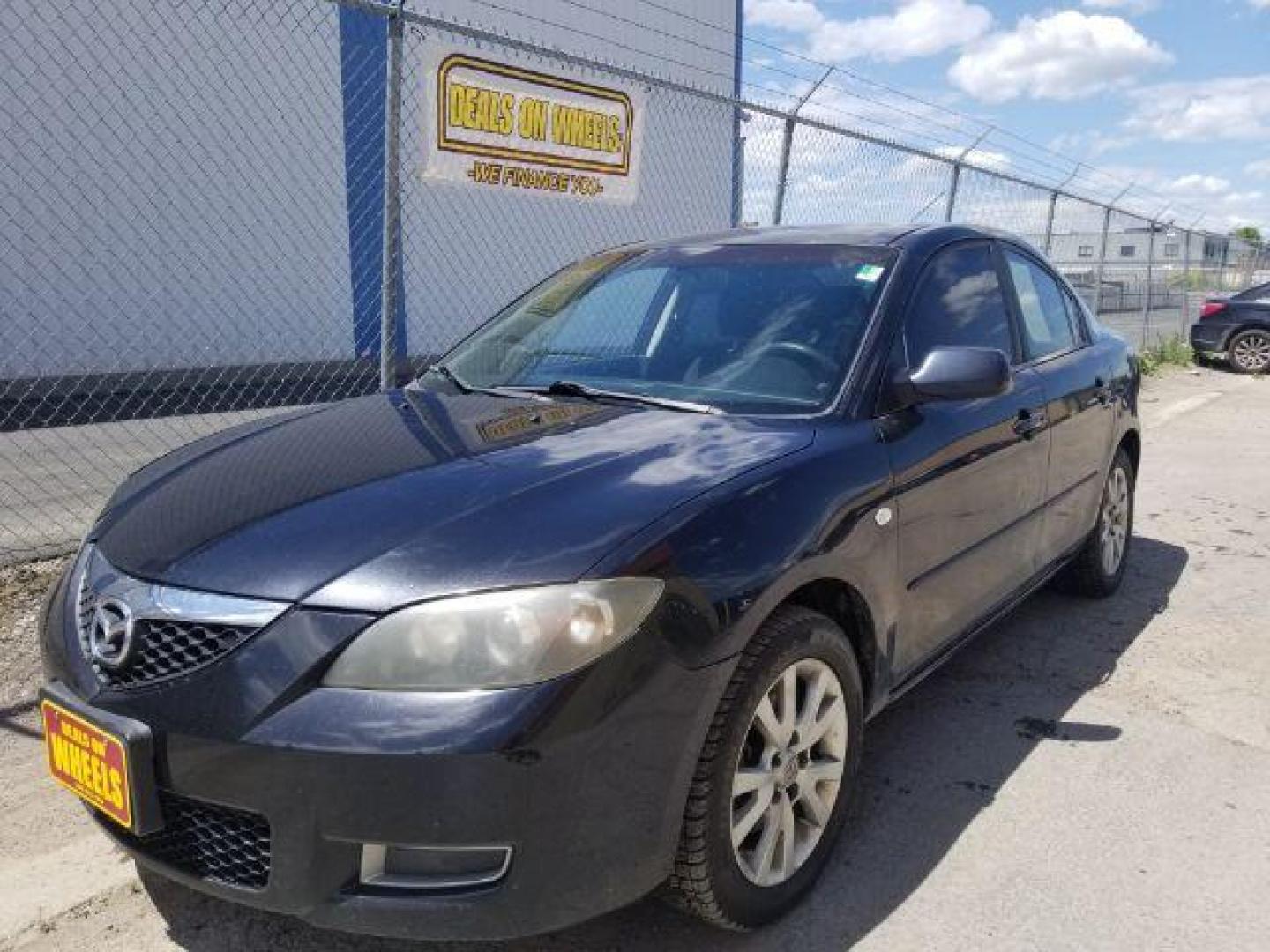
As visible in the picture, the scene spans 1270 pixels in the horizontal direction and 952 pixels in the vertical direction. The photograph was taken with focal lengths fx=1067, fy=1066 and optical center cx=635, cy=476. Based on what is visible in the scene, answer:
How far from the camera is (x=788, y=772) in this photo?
2.42m

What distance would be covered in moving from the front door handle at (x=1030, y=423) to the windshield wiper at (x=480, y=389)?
1649mm

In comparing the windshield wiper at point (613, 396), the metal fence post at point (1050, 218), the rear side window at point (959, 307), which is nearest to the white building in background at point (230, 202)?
the metal fence post at point (1050, 218)

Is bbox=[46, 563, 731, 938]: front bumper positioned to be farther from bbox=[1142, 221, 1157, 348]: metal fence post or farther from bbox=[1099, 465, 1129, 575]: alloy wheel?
bbox=[1142, 221, 1157, 348]: metal fence post

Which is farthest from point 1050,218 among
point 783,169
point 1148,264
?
point 783,169

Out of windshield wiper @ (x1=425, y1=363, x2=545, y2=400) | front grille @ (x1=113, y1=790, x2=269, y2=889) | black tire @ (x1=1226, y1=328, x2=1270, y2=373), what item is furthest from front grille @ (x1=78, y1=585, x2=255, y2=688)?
black tire @ (x1=1226, y1=328, x2=1270, y2=373)

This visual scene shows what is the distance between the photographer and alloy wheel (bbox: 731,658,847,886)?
2.32 meters

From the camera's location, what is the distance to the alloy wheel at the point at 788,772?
2.32 m

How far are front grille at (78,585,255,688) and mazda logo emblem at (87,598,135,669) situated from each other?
0.04ft

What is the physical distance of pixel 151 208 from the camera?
11.0 metres


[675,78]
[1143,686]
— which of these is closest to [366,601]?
[1143,686]

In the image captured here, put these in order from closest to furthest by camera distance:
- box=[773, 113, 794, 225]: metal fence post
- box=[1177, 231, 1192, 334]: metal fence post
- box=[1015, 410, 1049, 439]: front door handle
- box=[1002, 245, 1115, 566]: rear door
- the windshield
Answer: the windshield, box=[1015, 410, 1049, 439]: front door handle, box=[1002, 245, 1115, 566]: rear door, box=[773, 113, 794, 225]: metal fence post, box=[1177, 231, 1192, 334]: metal fence post

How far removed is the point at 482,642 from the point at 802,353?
1.51m

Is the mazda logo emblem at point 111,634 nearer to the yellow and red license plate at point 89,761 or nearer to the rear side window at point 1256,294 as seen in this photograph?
the yellow and red license plate at point 89,761

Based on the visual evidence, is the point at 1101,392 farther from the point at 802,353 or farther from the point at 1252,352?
the point at 1252,352
